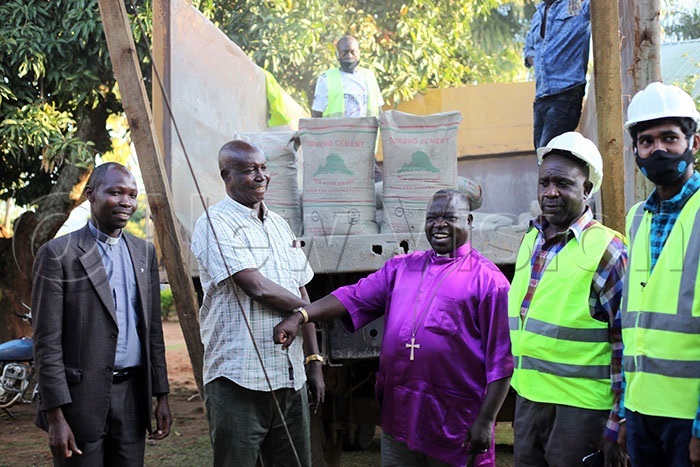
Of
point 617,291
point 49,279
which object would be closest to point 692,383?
point 617,291

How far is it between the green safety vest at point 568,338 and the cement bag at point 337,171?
121 centimetres

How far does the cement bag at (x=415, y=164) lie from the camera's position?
3.50m

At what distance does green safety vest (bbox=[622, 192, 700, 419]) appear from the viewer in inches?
78.6

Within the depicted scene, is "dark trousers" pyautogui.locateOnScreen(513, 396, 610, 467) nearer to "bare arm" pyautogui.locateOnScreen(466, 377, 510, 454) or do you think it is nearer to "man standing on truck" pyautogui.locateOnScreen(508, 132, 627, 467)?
"man standing on truck" pyautogui.locateOnScreen(508, 132, 627, 467)

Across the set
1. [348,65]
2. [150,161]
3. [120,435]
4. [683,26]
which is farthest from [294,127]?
[683,26]

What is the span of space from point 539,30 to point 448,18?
494 centimetres

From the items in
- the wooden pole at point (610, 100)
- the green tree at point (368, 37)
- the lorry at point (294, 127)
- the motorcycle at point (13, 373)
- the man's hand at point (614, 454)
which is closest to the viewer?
the man's hand at point (614, 454)

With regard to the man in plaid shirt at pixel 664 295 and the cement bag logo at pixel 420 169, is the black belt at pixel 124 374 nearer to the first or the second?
the cement bag logo at pixel 420 169

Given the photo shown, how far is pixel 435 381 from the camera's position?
2646 millimetres

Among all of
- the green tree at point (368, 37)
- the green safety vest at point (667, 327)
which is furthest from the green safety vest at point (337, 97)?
the green safety vest at point (667, 327)

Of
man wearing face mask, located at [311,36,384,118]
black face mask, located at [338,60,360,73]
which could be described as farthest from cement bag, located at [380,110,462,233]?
black face mask, located at [338,60,360,73]

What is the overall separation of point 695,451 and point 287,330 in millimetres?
1397

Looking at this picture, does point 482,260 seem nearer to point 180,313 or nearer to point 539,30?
point 180,313

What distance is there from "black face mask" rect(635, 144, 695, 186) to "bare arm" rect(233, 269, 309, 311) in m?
1.31
